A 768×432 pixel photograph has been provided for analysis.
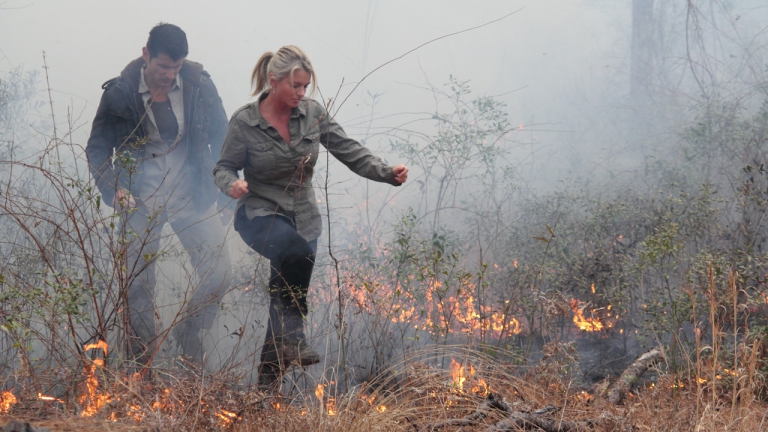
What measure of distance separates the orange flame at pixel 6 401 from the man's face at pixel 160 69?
2377mm

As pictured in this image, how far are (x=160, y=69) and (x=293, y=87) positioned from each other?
143 cm

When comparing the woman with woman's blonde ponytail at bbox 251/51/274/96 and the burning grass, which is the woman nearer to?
woman's blonde ponytail at bbox 251/51/274/96

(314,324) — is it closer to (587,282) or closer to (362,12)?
(587,282)

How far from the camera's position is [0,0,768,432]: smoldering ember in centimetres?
355

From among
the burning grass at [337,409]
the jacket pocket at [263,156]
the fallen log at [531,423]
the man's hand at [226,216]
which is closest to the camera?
the burning grass at [337,409]

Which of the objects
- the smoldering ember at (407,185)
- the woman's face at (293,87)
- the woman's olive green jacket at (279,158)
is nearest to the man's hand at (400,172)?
the smoldering ember at (407,185)

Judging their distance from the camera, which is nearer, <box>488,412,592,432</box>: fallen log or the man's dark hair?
<box>488,412,592,432</box>: fallen log

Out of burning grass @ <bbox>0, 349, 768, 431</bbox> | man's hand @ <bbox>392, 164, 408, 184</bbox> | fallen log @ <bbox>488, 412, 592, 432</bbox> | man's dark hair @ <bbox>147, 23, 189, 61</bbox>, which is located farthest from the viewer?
man's dark hair @ <bbox>147, 23, 189, 61</bbox>

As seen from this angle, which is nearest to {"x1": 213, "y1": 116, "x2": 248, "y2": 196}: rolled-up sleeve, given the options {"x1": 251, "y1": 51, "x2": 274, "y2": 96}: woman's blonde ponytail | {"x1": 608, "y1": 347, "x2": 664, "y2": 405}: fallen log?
{"x1": 251, "y1": 51, "x2": 274, "y2": 96}: woman's blonde ponytail

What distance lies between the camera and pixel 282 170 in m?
3.56

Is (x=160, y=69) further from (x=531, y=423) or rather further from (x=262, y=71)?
(x=531, y=423)

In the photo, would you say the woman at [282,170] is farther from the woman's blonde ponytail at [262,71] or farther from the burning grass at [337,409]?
the burning grass at [337,409]

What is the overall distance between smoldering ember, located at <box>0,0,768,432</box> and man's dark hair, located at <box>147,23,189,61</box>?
0.07 ft

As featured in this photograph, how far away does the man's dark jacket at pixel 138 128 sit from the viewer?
14.2ft
